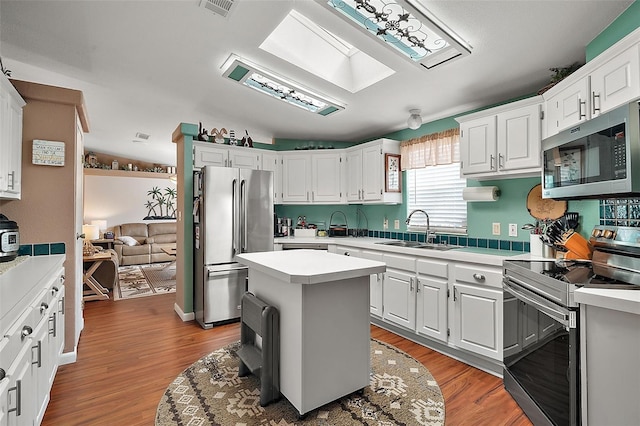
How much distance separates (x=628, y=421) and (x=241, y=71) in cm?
332

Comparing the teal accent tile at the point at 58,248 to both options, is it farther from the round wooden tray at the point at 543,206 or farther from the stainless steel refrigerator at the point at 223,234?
the round wooden tray at the point at 543,206

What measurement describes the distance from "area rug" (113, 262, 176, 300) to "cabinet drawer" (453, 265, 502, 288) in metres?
4.32

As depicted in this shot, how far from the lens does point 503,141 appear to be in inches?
106

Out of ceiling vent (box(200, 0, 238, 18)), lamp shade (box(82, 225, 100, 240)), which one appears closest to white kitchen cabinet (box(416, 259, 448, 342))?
ceiling vent (box(200, 0, 238, 18))

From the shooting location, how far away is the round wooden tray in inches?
101

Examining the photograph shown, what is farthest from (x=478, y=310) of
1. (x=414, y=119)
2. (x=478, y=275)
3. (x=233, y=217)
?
(x=233, y=217)

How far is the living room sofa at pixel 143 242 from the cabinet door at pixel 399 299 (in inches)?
237

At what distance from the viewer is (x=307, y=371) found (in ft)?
6.16

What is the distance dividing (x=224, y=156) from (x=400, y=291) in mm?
2702

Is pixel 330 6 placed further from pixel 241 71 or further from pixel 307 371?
pixel 307 371

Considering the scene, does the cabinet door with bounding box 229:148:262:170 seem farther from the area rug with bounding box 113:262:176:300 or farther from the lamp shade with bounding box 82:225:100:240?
the lamp shade with bounding box 82:225:100:240

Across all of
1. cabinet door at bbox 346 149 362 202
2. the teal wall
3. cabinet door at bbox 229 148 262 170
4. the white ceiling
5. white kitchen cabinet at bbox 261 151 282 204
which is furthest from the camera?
white kitchen cabinet at bbox 261 151 282 204

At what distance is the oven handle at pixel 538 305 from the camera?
155 cm

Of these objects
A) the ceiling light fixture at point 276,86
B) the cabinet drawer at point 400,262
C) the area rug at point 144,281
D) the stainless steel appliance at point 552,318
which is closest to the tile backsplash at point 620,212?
the stainless steel appliance at point 552,318
